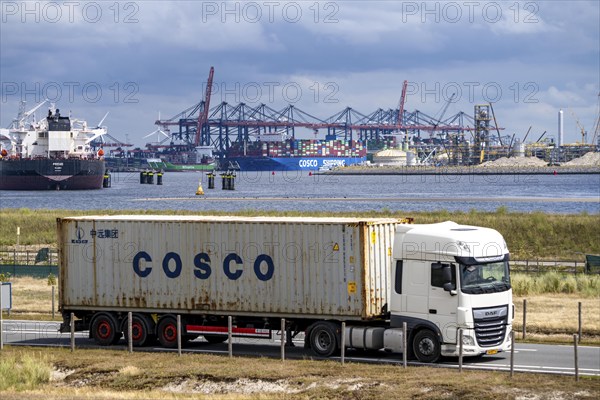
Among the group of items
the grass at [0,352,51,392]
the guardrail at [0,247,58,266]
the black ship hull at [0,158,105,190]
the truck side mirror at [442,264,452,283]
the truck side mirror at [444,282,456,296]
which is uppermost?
the black ship hull at [0,158,105,190]

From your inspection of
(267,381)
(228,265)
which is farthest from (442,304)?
(228,265)

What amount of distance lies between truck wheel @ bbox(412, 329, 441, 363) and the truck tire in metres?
7.19

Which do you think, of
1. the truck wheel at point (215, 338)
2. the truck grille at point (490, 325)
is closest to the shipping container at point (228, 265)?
the truck wheel at point (215, 338)

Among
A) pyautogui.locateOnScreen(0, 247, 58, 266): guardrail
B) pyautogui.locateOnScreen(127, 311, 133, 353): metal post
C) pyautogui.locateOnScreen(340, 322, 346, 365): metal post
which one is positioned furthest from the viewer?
pyautogui.locateOnScreen(0, 247, 58, 266): guardrail

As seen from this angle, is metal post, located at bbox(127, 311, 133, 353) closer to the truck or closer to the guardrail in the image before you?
the truck

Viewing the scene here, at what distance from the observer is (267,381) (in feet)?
73.3

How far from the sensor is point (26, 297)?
41.8 metres

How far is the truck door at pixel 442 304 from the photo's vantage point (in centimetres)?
2362

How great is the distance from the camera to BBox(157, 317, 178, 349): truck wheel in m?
26.9

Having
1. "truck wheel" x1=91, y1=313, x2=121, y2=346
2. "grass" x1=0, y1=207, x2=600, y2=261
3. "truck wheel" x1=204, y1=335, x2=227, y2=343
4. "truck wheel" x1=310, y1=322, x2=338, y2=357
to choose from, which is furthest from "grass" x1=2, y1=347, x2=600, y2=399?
"grass" x1=0, y1=207, x2=600, y2=261

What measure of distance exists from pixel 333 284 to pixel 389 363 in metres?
2.39

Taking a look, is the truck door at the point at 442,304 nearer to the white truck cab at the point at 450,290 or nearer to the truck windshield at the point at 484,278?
the white truck cab at the point at 450,290

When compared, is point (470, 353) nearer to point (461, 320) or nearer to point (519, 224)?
point (461, 320)

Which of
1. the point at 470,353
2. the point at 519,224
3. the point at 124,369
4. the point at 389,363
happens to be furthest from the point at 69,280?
the point at 519,224
